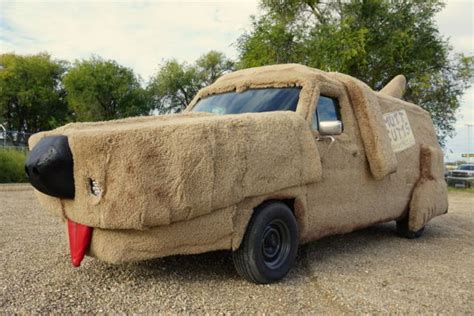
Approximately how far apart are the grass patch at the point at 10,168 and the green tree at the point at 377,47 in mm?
11863

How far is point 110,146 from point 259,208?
1443 millimetres

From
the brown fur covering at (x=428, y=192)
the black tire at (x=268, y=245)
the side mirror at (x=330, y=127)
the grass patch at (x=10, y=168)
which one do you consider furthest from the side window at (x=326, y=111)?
the grass patch at (x=10, y=168)

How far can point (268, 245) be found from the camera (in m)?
4.13

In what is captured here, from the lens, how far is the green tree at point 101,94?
41062mm

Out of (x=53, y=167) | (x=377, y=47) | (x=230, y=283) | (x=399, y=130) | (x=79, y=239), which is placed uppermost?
(x=377, y=47)

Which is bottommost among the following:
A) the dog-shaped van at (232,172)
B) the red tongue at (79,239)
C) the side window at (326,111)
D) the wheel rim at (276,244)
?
→ the wheel rim at (276,244)

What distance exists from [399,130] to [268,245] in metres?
3.30

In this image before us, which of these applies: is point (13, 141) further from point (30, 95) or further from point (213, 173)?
point (30, 95)

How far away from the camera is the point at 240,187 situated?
3629 mm

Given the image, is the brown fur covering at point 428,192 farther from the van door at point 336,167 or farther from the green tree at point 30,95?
the green tree at point 30,95

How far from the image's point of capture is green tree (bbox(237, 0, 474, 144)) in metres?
20.4

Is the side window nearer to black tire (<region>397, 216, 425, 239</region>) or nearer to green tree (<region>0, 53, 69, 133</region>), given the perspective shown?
black tire (<region>397, 216, 425, 239</region>)

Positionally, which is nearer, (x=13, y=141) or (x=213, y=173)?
(x=213, y=173)

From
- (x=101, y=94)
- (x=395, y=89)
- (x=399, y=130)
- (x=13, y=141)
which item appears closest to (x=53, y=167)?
(x=399, y=130)
